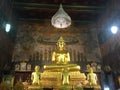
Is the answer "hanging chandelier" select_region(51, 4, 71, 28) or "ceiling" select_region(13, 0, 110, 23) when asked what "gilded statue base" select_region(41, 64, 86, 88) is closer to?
"hanging chandelier" select_region(51, 4, 71, 28)

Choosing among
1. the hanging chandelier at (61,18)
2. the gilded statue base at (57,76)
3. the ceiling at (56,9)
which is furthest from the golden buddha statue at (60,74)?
the ceiling at (56,9)

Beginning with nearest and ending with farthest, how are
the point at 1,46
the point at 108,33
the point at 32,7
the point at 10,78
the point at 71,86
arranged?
the point at 71,86
the point at 1,46
the point at 10,78
the point at 108,33
the point at 32,7

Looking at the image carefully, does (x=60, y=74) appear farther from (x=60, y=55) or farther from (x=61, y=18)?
(x=61, y=18)

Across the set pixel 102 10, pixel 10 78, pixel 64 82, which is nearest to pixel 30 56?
pixel 10 78

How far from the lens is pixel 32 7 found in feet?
31.4

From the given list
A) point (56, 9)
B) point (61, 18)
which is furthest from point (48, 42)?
point (61, 18)

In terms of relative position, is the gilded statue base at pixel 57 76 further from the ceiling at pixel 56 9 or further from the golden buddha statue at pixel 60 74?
the ceiling at pixel 56 9

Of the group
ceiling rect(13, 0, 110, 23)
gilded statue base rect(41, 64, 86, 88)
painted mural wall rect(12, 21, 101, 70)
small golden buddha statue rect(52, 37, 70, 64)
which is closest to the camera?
gilded statue base rect(41, 64, 86, 88)

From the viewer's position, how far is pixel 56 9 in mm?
9664

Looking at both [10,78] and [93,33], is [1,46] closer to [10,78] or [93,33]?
[10,78]

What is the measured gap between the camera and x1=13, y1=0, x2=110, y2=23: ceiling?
930 cm

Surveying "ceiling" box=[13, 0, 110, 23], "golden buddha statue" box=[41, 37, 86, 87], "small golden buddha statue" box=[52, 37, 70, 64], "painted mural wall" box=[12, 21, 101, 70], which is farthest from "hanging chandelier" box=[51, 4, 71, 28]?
"golden buddha statue" box=[41, 37, 86, 87]

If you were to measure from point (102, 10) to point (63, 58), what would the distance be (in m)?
3.80

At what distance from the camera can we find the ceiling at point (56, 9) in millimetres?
9305
